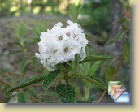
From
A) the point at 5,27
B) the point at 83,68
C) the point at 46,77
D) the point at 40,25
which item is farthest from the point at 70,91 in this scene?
the point at 5,27

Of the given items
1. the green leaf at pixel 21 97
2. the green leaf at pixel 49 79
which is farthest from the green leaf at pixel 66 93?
the green leaf at pixel 21 97

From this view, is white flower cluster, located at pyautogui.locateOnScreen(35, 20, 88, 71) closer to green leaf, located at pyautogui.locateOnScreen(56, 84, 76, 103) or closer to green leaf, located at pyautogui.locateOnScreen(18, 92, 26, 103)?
green leaf, located at pyautogui.locateOnScreen(56, 84, 76, 103)

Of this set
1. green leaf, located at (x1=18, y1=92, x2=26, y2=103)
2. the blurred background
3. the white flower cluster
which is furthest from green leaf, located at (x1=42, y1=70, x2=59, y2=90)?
green leaf, located at (x1=18, y1=92, x2=26, y2=103)

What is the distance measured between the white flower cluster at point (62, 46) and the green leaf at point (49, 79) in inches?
0.8

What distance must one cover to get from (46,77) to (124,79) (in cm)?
36

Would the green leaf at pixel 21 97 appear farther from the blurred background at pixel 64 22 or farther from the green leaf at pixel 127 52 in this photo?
the green leaf at pixel 127 52

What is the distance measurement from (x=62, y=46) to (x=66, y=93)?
14cm

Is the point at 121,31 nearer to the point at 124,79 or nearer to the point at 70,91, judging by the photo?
the point at 124,79

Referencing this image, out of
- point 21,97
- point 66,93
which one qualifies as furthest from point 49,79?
point 21,97

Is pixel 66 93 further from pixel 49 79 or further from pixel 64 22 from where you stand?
pixel 64 22

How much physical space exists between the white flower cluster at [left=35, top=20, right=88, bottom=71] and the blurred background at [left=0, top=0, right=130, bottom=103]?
158 millimetres

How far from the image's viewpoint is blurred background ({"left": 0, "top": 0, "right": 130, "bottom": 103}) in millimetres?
1597

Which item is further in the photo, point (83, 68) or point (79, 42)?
point (83, 68)

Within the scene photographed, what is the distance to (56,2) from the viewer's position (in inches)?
63.6
